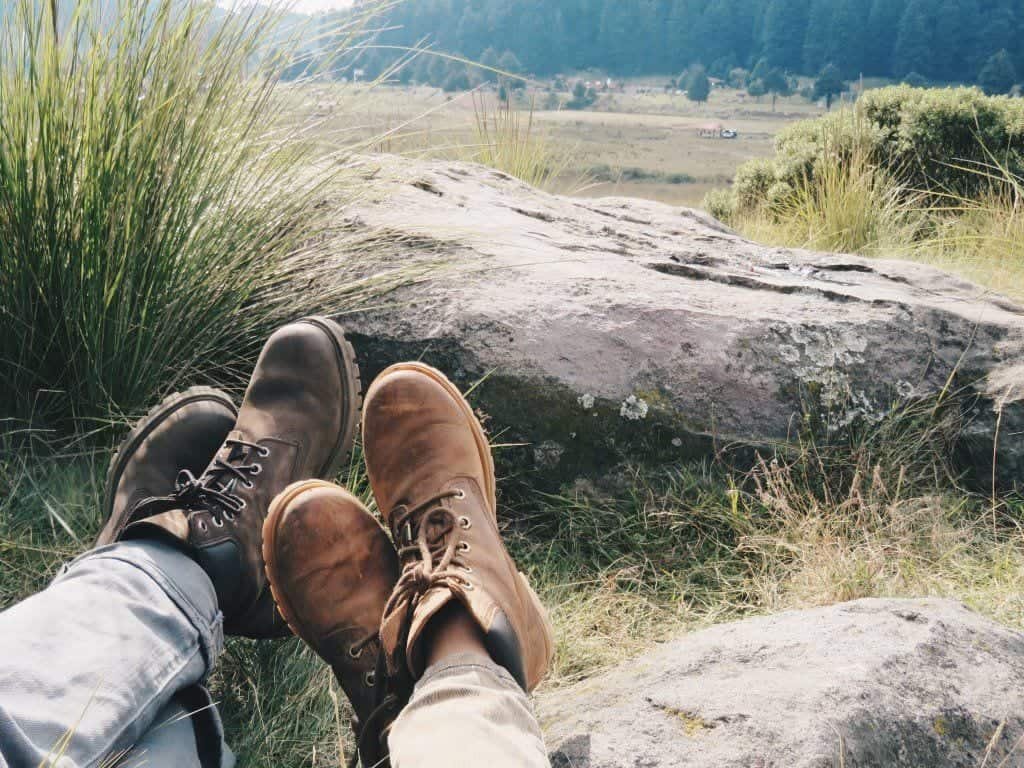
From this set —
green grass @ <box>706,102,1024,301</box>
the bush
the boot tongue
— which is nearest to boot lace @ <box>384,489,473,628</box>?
the boot tongue

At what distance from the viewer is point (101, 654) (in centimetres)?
113

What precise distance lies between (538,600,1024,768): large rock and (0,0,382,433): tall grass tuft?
124 cm

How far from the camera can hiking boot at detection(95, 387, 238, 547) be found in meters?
1.66

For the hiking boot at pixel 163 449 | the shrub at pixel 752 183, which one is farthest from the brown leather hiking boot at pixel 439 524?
the shrub at pixel 752 183

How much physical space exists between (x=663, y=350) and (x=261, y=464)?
1.02 metres

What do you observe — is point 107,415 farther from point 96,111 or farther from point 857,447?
point 857,447

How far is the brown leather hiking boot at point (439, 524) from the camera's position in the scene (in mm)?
1305

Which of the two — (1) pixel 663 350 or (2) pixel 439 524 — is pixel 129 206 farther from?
(1) pixel 663 350

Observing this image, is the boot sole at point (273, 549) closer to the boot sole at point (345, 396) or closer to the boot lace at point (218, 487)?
the boot lace at point (218, 487)

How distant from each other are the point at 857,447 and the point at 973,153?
550cm

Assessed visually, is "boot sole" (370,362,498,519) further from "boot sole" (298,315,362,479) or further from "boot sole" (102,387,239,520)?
"boot sole" (102,387,239,520)

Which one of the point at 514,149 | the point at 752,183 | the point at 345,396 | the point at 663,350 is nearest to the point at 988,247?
the point at 514,149

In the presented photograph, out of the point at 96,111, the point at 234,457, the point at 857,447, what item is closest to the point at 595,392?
the point at 857,447

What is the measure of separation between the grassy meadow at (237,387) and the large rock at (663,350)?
0.09 meters
